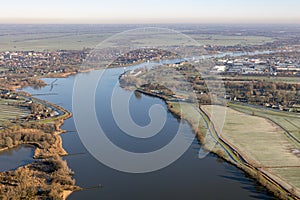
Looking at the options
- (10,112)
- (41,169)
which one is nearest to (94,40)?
(10,112)

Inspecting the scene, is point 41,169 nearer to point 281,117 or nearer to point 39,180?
point 39,180

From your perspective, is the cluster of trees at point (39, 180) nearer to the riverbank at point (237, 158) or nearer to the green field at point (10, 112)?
the riverbank at point (237, 158)

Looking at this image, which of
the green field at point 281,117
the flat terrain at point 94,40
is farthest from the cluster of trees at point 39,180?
the flat terrain at point 94,40

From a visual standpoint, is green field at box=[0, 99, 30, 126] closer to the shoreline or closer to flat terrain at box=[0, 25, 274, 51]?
the shoreline

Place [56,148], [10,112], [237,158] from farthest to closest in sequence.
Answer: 1. [10,112]
2. [56,148]
3. [237,158]

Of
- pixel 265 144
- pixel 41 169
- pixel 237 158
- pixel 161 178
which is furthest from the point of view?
pixel 265 144

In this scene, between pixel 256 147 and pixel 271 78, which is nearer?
pixel 256 147

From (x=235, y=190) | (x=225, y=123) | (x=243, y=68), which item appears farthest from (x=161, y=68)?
(x=235, y=190)

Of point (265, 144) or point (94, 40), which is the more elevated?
point (94, 40)
